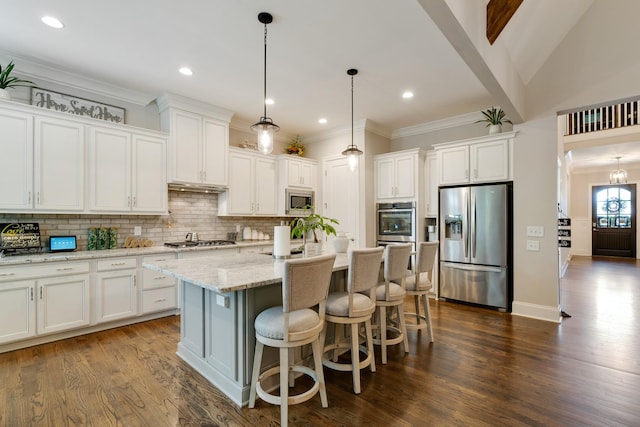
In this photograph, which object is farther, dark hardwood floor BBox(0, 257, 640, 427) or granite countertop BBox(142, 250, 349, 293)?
dark hardwood floor BBox(0, 257, 640, 427)

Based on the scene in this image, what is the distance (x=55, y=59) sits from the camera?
3188 mm

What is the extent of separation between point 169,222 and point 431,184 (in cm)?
419

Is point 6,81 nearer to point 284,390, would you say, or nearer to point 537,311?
point 284,390

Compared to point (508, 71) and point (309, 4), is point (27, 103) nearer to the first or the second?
point (309, 4)

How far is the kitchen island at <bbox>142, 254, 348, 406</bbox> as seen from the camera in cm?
202

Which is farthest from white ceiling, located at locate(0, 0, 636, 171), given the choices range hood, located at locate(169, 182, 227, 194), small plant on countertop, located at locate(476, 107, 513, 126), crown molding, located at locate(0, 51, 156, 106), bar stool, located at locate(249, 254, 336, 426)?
bar stool, located at locate(249, 254, 336, 426)

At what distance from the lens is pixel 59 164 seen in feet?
10.8

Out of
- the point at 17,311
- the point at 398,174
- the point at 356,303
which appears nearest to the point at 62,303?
the point at 17,311

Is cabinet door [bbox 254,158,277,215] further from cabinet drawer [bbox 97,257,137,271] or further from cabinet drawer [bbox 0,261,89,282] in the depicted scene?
cabinet drawer [bbox 0,261,89,282]

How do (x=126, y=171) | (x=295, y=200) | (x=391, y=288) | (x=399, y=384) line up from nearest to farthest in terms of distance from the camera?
(x=399, y=384) < (x=391, y=288) < (x=126, y=171) < (x=295, y=200)

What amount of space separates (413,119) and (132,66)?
409cm

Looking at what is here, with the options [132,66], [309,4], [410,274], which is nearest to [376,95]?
[309,4]

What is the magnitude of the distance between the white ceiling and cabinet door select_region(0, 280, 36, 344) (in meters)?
2.33

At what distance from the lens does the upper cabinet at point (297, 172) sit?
5.43 meters
